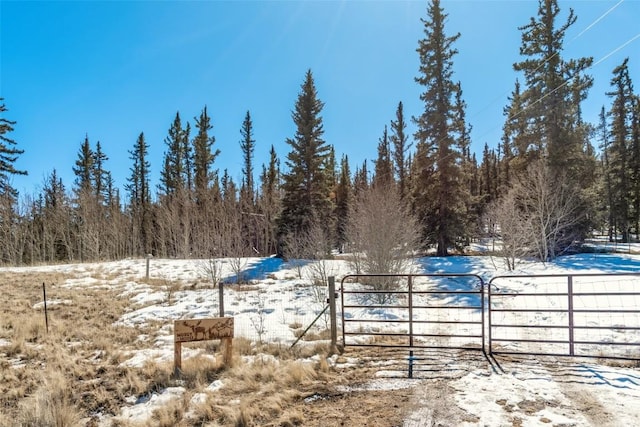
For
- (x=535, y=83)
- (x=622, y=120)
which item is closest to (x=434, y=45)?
(x=535, y=83)

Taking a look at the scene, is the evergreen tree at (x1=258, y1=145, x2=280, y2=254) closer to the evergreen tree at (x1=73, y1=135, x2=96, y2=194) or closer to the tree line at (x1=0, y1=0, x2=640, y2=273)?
the tree line at (x1=0, y1=0, x2=640, y2=273)

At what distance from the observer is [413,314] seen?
10039 mm

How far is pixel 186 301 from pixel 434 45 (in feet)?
74.8

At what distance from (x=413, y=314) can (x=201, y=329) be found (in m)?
6.65

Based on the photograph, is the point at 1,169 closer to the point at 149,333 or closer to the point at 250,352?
the point at 149,333

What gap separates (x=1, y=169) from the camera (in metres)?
27.6

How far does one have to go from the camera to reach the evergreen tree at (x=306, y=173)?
74.6ft

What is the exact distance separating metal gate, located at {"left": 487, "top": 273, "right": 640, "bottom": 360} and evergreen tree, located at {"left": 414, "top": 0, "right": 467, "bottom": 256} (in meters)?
8.25

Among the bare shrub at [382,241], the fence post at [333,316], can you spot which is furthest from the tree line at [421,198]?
the fence post at [333,316]

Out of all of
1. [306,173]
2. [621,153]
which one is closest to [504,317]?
[306,173]

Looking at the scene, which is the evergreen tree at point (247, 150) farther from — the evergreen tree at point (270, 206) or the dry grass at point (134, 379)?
the dry grass at point (134, 379)

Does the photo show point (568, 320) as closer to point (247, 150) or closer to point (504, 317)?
point (504, 317)

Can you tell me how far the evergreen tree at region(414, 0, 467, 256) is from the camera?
22.2 meters

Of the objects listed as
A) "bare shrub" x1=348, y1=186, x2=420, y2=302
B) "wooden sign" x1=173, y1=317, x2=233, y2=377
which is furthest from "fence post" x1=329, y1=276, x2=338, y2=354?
"bare shrub" x1=348, y1=186, x2=420, y2=302
